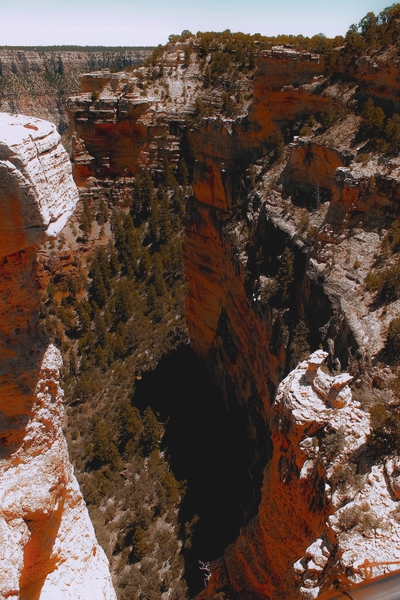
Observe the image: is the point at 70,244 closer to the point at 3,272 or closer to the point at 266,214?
the point at 266,214

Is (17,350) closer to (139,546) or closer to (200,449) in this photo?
(139,546)

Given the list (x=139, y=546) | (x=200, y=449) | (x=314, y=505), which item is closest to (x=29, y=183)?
(x=314, y=505)

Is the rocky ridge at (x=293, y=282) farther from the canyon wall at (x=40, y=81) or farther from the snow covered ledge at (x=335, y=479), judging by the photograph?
the canyon wall at (x=40, y=81)

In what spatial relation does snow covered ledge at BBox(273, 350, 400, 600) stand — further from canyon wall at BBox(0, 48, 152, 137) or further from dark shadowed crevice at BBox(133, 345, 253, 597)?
canyon wall at BBox(0, 48, 152, 137)

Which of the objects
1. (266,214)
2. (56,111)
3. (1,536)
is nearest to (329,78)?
(266,214)

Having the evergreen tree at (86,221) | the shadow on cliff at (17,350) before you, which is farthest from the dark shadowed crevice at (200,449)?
the evergreen tree at (86,221)

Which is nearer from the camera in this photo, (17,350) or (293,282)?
(17,350)
